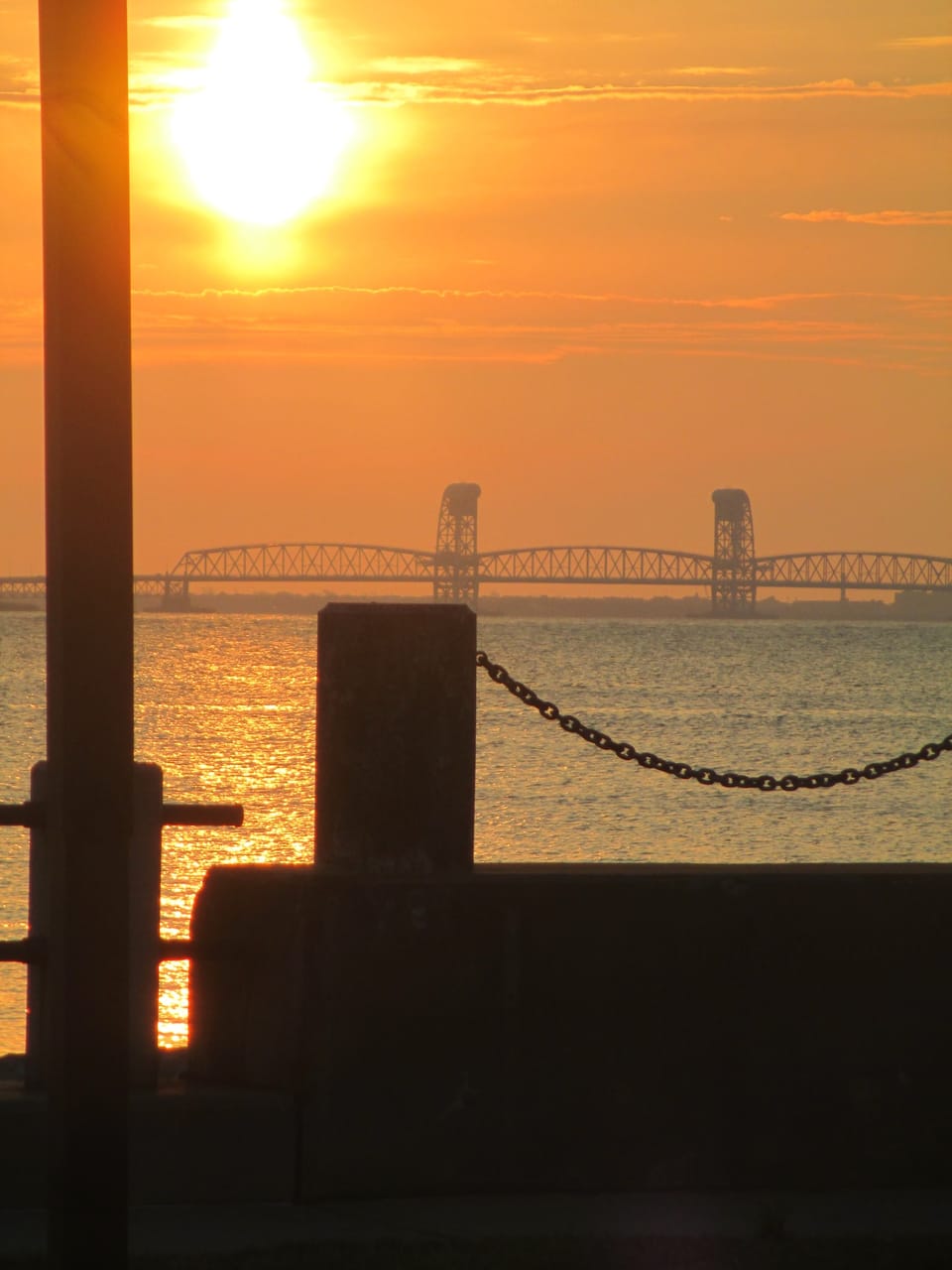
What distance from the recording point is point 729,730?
6500 centimetres

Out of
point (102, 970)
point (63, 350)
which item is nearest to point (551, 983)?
point (102, 970)

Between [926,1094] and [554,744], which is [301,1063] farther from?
[554,744]

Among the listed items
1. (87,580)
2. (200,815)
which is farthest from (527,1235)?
(87,580)

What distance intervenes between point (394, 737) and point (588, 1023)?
961 millimetres

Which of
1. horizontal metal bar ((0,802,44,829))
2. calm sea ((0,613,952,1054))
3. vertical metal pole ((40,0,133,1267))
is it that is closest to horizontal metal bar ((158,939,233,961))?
horizontal metal bar ((0,802,44,829))

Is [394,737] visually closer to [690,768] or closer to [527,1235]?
[690,768]

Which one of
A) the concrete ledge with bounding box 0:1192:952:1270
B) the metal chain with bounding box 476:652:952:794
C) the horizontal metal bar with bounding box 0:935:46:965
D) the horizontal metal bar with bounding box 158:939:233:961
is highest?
the metal chain with bounding box 476:652:952:794

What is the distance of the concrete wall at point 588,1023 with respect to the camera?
16.7 ft

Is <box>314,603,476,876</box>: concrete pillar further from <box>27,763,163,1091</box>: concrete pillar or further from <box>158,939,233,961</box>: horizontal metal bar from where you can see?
<box>27,763,163,1091</box>: concrete pillar

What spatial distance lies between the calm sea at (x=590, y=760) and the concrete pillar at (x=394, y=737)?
9.60 meters

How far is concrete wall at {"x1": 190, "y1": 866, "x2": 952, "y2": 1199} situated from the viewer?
5090mm

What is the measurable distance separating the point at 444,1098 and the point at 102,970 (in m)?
1.96

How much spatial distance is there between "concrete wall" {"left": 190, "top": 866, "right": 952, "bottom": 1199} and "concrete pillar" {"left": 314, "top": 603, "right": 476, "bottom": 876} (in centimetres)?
10

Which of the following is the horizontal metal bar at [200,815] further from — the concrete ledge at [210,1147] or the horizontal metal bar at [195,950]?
the concrete ledge at [210,1147]
